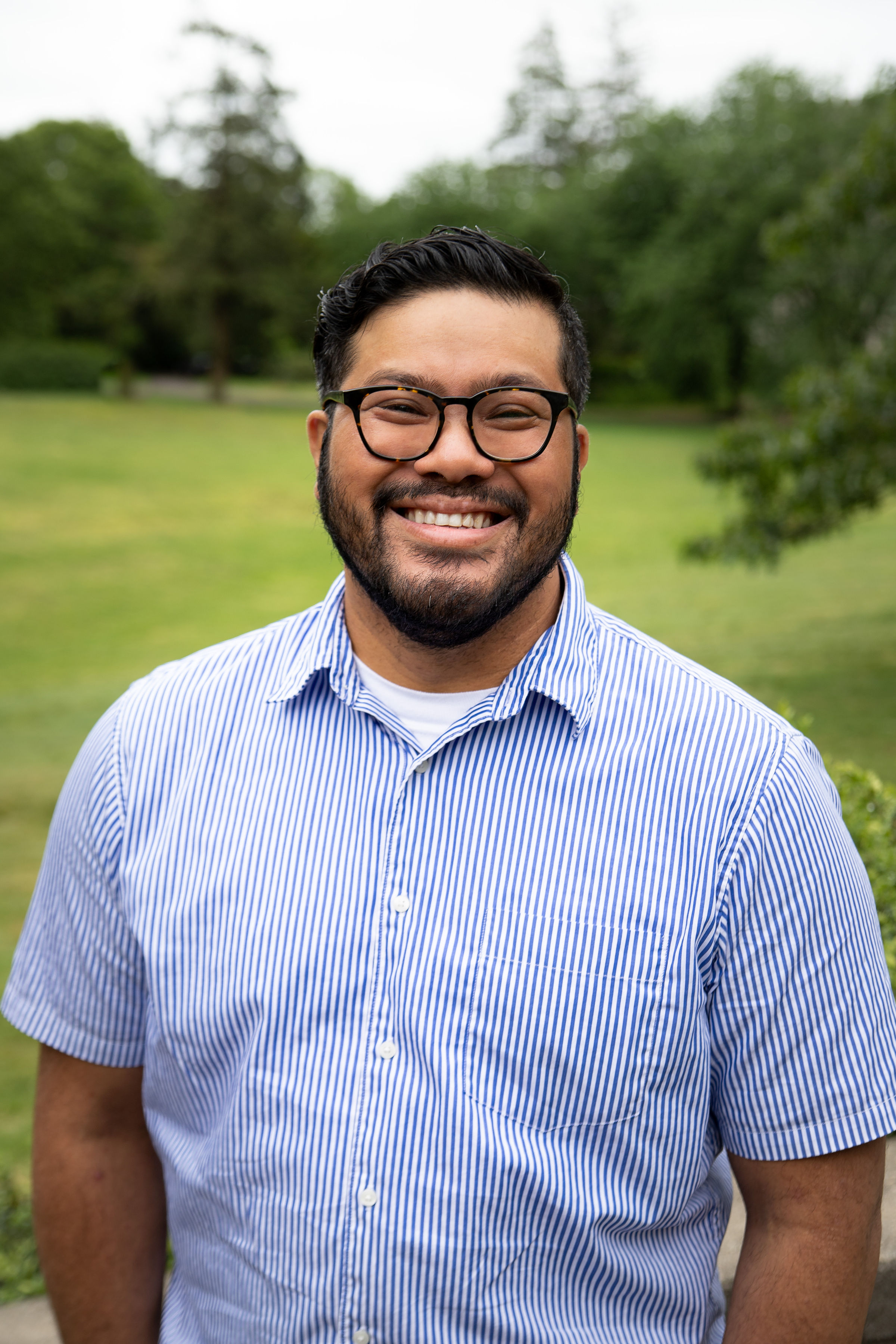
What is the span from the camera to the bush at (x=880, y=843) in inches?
105

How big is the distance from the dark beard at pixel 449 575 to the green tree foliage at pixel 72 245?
3690 centimetres

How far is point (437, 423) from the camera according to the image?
159cm

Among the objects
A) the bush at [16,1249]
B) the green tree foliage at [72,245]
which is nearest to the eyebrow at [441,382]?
the bush at [16,1249]

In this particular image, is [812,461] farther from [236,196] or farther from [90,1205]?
[236,196]

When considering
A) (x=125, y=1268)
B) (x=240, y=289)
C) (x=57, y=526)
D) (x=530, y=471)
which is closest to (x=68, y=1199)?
(x=125, y=1268)

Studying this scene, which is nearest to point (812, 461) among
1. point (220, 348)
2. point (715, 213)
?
point (715, 213)

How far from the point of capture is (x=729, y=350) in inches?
1468

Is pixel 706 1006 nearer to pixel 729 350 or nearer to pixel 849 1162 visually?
pixel 849 1162

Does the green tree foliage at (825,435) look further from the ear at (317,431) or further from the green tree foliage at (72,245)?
the green tree foliage at (72,245)

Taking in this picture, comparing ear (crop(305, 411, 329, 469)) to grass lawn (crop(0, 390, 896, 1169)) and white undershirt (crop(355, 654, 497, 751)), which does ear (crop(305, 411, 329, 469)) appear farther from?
grass lawn (crop(0, 390, 896, 1169))

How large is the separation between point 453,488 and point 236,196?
36472 millimetres

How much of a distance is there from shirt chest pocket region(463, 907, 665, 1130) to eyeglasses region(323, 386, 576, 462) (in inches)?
25.6

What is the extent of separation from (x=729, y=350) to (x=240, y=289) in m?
15.5

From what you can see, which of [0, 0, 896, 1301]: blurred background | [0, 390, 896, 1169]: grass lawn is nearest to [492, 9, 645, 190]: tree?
[0, 0, 896, 1301]: blurred background
